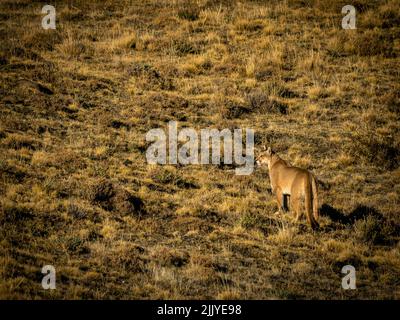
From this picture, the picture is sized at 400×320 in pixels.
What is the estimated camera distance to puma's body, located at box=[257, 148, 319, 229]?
11.6 metres

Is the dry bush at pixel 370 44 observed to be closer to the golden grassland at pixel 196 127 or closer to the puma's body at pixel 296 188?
the golden grassland at pixel 196 127

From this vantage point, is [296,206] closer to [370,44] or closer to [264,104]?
[264,104]

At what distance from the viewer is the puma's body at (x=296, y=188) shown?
1156cm

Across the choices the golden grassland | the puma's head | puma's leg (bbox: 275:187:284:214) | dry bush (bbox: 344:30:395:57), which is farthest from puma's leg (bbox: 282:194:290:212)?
dry bush (bbox: 344:30:395:57)

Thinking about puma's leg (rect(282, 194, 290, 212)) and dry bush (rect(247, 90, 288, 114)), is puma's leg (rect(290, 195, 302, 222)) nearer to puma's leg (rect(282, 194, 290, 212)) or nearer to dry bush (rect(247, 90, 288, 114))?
puma's leg (rect(282, 194, 290, 212))

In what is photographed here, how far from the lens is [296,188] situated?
38.8 ft

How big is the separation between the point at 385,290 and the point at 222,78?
12955mm

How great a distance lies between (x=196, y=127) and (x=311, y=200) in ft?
23.2

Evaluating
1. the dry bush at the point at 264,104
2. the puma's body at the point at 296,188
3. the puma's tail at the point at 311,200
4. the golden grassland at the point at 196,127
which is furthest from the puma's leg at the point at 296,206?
the dry bush at the point at 264,104

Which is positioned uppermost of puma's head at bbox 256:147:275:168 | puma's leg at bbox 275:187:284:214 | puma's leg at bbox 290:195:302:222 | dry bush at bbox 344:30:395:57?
dry bush at bbox 344:30:395:57

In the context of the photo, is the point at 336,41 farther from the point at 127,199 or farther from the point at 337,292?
the point at 337,292

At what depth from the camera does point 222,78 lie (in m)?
21.2

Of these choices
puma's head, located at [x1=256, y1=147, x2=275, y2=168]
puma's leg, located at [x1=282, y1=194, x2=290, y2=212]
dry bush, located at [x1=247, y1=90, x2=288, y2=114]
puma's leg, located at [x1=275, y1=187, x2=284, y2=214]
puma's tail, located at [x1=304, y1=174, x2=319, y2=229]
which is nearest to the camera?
puma's tail, located at [x1=304, y1=174, x2=319, y2=229]

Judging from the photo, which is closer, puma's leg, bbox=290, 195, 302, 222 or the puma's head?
puma's leg, bbox=290, 195, 302, 222
